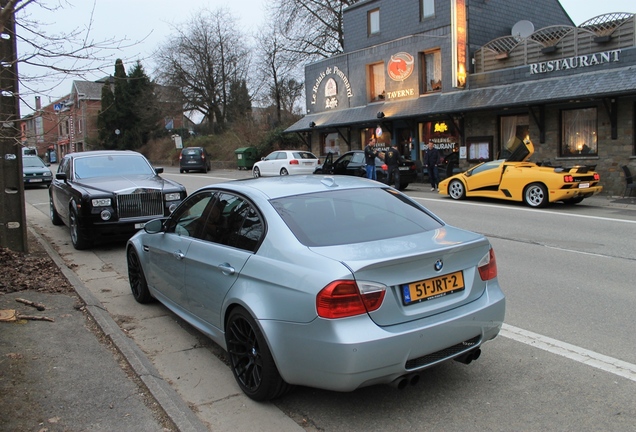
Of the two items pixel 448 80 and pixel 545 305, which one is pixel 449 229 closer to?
pixel 545 305

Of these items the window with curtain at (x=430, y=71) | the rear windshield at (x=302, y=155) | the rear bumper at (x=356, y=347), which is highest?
the window with curtain at (x=430, y=71)

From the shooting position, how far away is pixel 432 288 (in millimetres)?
3670

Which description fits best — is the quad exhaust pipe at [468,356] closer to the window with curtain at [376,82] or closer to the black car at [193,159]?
the window with curtain at [376,82]

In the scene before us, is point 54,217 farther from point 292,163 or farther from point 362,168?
point 292,163

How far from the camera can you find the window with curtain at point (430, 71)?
23483 millimetres

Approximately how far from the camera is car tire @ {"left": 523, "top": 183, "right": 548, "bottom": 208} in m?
14.2

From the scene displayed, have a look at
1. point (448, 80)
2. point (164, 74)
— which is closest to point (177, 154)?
point (164, 74)

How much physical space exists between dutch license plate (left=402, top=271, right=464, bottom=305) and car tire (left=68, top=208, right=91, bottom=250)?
766 centimetres

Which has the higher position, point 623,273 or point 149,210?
point 149,210

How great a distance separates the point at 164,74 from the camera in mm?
48875

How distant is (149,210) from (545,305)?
21.6 feet

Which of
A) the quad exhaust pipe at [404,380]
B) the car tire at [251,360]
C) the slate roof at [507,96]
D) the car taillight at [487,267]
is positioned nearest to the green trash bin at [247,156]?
the slate roof at [507,96]

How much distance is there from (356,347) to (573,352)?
7.60 ft

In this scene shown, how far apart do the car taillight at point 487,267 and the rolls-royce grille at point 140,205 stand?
680 cm
